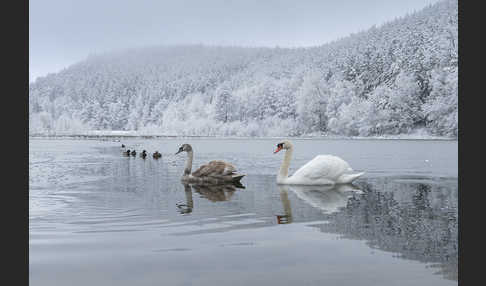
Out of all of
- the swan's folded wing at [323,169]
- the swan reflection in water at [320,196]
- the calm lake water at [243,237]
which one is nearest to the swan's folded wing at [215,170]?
the swan reflection in water at [320,196]

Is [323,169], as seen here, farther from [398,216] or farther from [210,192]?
Answer: [398,216]

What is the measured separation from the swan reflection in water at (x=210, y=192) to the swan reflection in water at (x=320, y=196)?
142cm

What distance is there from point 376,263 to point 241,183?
34.2 feet

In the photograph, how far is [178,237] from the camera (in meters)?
7.74

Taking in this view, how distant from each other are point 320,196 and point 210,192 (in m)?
3.13

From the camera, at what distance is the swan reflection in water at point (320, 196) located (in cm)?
1048

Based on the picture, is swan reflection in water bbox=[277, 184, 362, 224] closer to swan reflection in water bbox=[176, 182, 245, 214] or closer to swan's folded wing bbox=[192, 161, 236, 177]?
swan reflection in water bbox=[176, 182, 245, 214]

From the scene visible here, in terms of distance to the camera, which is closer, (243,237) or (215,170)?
(243,237)

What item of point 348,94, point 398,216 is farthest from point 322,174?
point 348,94

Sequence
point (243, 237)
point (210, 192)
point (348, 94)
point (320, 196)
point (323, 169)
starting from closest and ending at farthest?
point (243, 237)
point (320, 196)
point (210, 192)
point (323, 169)
point (348, 94)

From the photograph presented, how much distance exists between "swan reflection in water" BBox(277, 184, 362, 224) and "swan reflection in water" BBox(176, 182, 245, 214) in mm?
1416

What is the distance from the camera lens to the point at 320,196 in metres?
13.0

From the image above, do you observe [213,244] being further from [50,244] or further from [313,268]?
[50,244]

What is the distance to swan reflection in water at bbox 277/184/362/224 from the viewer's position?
413 inches
